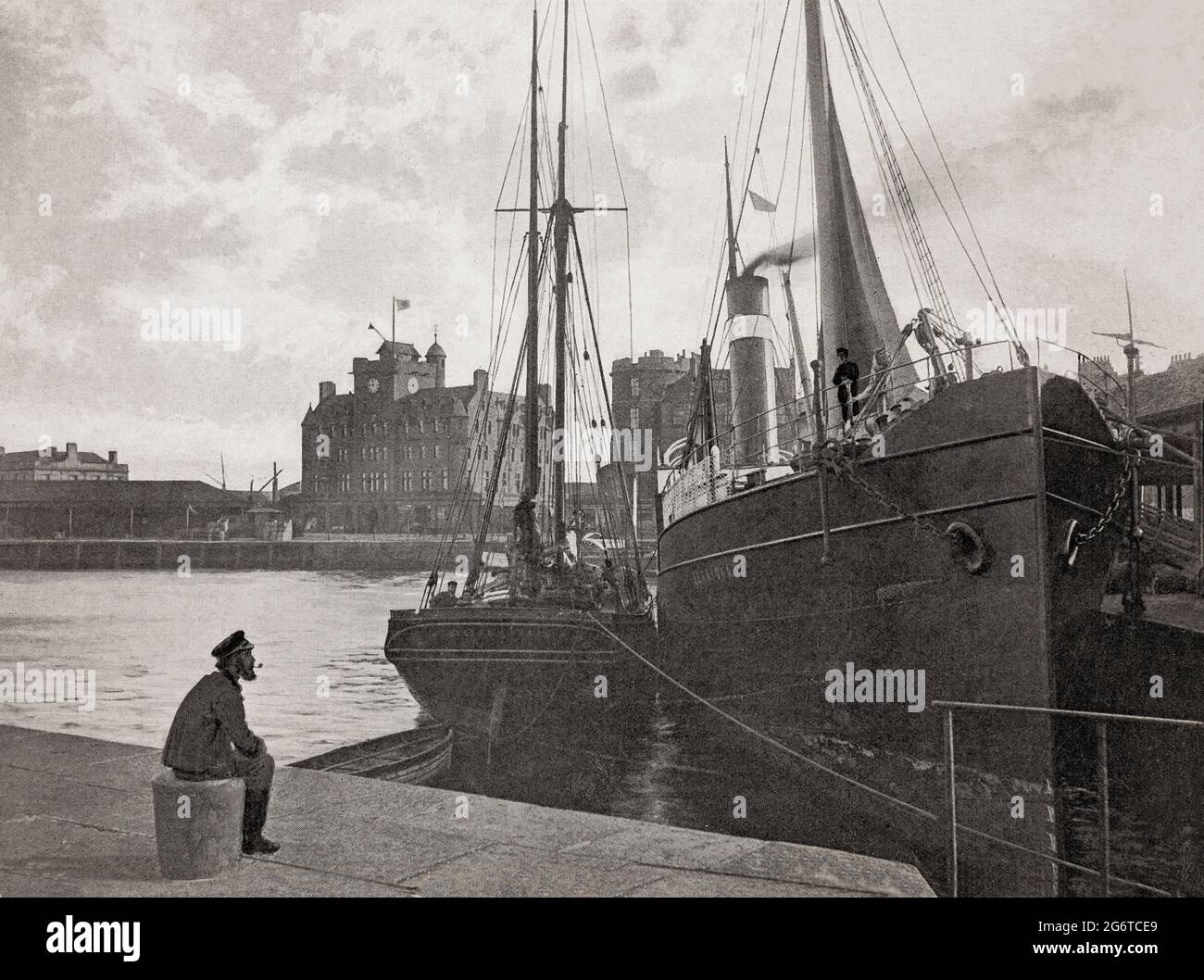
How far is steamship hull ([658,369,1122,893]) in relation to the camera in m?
5.62

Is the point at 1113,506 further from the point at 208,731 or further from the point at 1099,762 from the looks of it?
the point at 208,731

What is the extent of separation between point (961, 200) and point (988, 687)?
143 inches

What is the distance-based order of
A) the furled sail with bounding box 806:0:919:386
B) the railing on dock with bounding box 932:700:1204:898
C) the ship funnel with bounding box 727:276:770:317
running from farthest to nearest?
the ship funnel with bounding box 727:276:770:317
the furled sail with bounding box 806:0:919:386
the railing on dock with bounding box 932:700:1204:898

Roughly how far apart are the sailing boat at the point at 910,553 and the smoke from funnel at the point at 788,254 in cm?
229

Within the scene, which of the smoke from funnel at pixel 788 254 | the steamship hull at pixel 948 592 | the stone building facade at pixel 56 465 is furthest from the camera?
the smoke from funnel at pixel 788 254

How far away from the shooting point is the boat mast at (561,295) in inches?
457

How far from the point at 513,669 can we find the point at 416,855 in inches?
218

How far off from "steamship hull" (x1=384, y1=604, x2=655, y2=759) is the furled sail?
3.79 meters

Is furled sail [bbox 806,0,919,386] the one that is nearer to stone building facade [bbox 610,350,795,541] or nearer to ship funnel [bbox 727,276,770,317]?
ship funnel [bbox 727,276,770,317]

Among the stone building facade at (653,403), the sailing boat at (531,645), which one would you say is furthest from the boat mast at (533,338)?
the stone building facade at (653,403)

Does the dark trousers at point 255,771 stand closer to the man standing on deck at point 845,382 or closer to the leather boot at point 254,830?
the leather boot at point 254,830

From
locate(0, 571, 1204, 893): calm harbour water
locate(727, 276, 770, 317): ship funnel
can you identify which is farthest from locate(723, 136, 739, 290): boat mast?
Result: locate(0, 571, 1204, 893): calm harbour water

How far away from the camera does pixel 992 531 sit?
5812 mm
